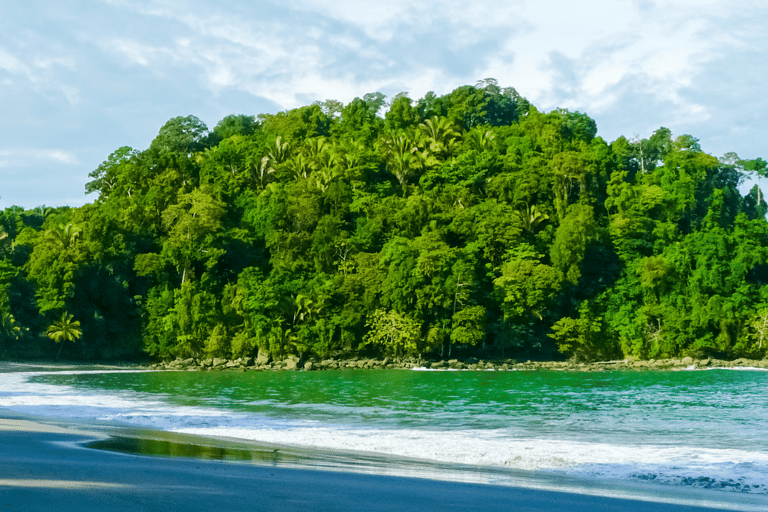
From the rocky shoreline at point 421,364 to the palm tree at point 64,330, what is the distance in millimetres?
5440

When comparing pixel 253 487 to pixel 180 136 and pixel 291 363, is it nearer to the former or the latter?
pixel 291 363

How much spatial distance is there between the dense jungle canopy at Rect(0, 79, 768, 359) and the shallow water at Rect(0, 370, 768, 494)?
23.2 meters

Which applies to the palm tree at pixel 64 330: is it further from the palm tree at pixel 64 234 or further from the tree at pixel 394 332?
the tree at pixel 394 332

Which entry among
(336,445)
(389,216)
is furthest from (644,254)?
(336,445)

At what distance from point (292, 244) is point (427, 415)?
123ft

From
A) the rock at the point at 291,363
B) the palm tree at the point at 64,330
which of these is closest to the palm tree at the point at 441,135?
the rock at the point at 291,363

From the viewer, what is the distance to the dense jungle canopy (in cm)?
4694

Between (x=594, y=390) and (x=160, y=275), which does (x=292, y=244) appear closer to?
(x=160, y=275)

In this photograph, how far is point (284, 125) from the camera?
2559 inches

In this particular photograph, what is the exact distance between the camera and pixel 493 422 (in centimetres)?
1384

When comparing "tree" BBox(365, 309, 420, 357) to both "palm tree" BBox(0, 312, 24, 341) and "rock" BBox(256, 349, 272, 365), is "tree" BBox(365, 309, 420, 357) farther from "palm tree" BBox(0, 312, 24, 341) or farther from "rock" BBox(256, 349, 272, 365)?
"palm tree" BBox(0, 312, 24, 341)

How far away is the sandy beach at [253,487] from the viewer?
523 cm

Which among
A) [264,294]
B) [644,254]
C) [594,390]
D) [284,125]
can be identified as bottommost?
[594,390]

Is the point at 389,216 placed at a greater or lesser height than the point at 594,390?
greater
